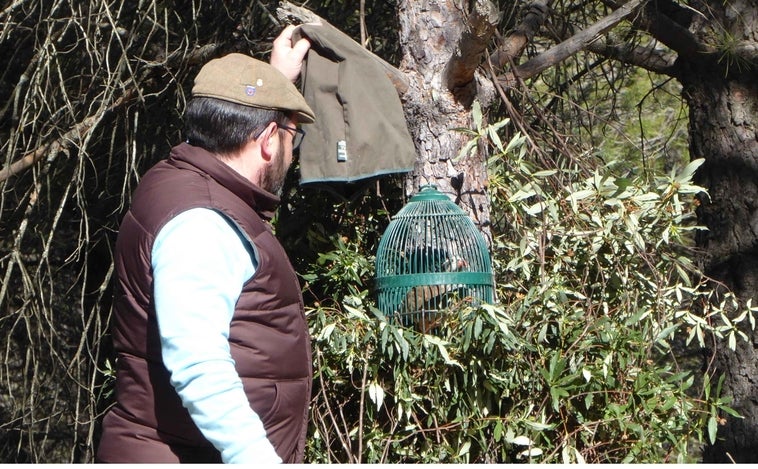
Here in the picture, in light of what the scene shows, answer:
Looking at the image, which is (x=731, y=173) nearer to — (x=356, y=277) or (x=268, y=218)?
(x=356, y=277)

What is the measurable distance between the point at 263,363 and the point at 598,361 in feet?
3.89

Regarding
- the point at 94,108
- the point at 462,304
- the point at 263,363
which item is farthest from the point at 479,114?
the point at 94,108

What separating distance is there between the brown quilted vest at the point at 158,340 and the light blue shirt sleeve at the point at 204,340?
94mm

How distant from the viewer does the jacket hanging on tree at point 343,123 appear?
9.29 ft

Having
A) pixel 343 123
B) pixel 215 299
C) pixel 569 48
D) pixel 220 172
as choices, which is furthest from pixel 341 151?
pixel 215 299

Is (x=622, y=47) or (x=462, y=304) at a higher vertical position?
(x=622, y=47)

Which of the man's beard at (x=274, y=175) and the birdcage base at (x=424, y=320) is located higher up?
the man's beard at (x=274, y=175)

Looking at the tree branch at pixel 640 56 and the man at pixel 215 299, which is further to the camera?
the tree branch at pixel 640 56

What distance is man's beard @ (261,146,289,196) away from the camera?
6.53ft

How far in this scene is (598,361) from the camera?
8.71 ft

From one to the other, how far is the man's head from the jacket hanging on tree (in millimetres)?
829

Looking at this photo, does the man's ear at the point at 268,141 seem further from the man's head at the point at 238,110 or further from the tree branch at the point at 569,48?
the tree branch at the point at 569,48

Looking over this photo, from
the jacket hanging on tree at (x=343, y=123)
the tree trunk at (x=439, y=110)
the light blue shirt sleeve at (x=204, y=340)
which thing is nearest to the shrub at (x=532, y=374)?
the tree trunk at (x=439, y=110)

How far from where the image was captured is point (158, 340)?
5.90ft
